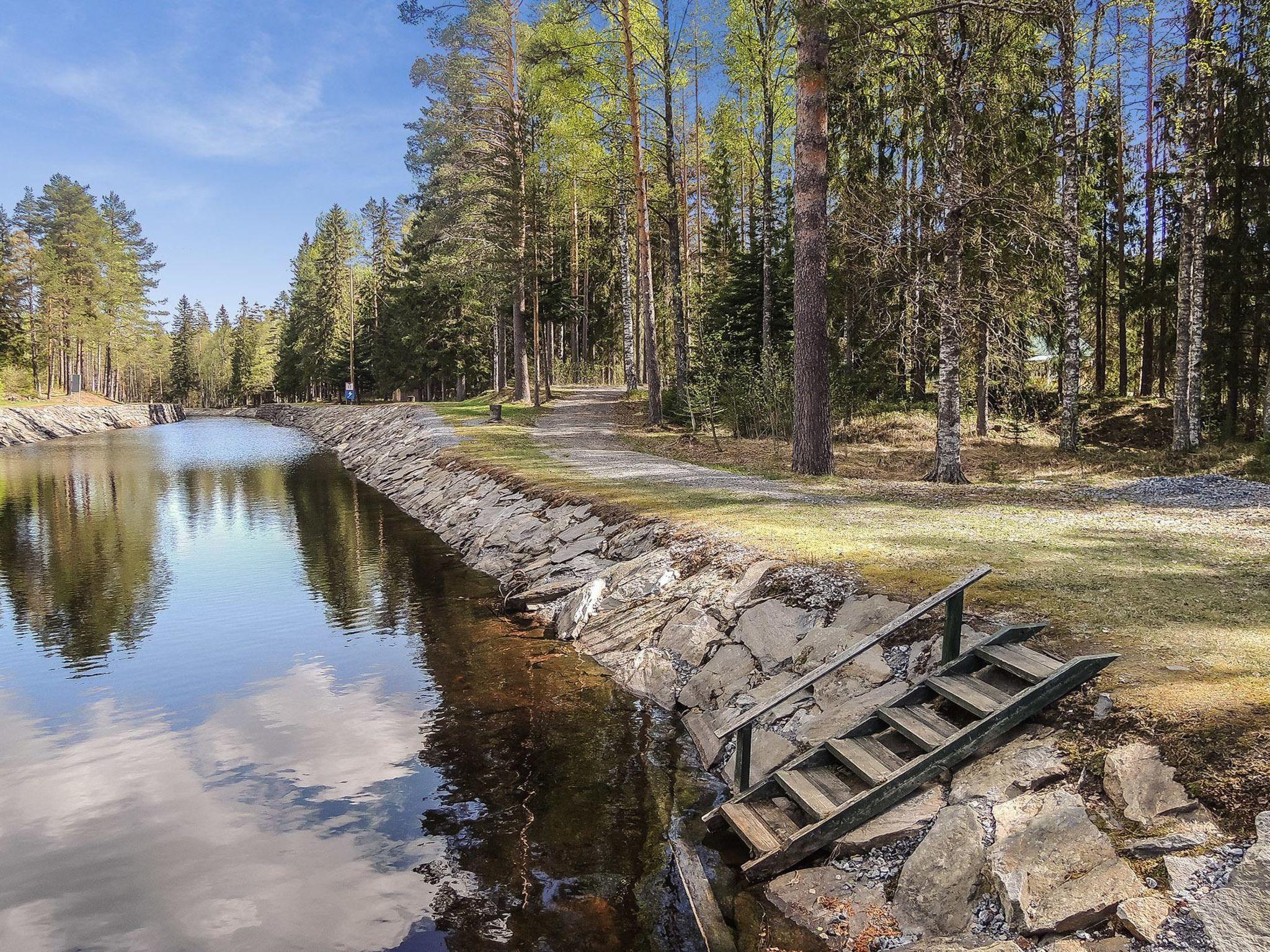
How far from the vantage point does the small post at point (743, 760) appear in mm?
4957

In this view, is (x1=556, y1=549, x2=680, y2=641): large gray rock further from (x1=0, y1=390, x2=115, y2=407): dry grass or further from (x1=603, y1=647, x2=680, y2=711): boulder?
(x1=0, y1=390, x2=115, y2=407): dry grass

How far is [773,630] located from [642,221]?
1639 cm

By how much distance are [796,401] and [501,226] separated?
18587 millimetres

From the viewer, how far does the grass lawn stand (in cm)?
393

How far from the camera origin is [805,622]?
6543 millimetres

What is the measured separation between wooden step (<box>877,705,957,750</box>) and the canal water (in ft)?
4.85

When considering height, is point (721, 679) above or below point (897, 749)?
below

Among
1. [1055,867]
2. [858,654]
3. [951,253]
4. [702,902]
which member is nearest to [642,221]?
[951,253]

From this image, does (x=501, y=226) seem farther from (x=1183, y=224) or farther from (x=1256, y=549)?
(x=1256, y=549)

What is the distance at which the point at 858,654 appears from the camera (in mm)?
4910

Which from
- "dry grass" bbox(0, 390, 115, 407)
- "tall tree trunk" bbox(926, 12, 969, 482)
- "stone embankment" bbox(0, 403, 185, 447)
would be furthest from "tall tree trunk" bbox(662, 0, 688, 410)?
"dry grass" bbox(0, 390, 115, 407)

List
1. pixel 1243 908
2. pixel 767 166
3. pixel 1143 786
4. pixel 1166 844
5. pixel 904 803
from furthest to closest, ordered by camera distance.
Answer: pixel 767 166 < pixel 904 803 < pixel 1143 786 < pixel 1166 844 < pixel 1243 908

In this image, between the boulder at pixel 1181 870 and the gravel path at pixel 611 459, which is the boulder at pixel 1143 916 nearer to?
the boulder at pixel 1181 870

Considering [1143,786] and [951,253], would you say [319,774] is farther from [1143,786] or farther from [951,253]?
[951,253]
